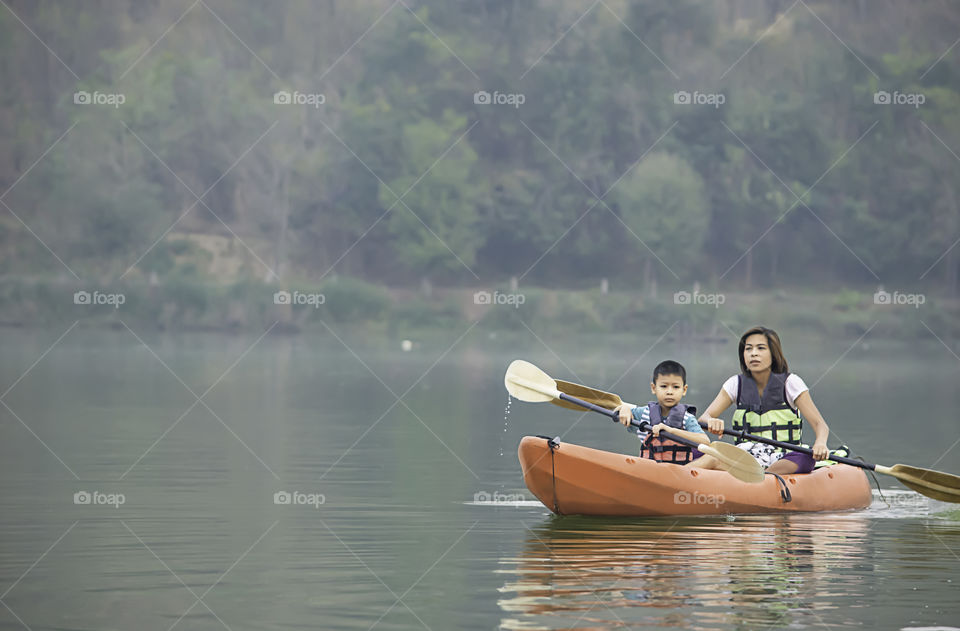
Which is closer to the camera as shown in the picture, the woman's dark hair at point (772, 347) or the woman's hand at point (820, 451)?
the woman's hand at point (820, 451)

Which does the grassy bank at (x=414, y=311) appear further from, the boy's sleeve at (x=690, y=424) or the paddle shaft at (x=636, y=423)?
the boy's sleeve at (x=690, y=424)

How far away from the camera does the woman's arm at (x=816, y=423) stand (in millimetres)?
11219

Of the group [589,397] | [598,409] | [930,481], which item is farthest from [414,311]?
[598,409]

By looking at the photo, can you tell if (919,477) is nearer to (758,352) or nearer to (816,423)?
(816,423)

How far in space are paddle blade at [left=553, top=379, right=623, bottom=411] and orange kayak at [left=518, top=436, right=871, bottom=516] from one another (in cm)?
81

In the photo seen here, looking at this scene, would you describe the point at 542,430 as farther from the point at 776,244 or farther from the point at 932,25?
the point at 932,25

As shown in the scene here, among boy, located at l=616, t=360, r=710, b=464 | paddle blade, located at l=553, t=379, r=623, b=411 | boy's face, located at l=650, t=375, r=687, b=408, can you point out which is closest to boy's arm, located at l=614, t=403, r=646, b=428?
boy, located at l=616, t=360, r=710, b=464

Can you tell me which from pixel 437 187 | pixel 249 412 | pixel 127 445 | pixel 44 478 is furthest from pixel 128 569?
pixel 437 187

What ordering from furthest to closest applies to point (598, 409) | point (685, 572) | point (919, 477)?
point (919, 477) → point (598, 409) → point (685, 572)

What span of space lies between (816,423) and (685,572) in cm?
286

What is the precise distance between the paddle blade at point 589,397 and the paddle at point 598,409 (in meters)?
0.05

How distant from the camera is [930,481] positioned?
11523 mm

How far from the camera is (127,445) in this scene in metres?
15.7

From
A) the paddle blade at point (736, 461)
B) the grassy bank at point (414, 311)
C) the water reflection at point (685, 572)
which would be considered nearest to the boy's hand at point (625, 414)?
A: the paddle blade at point (736, 461)
